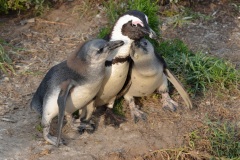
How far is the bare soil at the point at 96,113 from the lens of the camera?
13.7ft

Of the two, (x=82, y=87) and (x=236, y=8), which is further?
(x=236, y=8)

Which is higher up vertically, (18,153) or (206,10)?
(18,153)

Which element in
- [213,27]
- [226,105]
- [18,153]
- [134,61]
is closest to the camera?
[18,153]

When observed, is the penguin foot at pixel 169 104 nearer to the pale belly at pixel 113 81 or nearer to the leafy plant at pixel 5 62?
the pale belly at pixel 113 81

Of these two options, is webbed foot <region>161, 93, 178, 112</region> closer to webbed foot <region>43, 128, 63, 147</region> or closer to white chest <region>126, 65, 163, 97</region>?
white chest <region>126, 65, 163, 97</region>

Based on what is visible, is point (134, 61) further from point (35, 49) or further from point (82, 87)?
point (35, 49)

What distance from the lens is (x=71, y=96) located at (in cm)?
412

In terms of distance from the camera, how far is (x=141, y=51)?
168 inches

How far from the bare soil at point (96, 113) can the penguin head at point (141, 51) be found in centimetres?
55

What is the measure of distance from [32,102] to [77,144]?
0.51 metres

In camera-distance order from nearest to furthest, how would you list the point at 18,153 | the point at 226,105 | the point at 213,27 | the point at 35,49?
1. the point at 18,153
2. the point at 226,105
3. the point at 35,49
4. the point at 213,27

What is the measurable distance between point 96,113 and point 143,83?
1.59 ft

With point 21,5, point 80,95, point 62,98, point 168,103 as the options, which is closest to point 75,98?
point 80,95

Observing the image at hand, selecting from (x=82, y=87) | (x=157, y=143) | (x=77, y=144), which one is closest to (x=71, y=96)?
(x=82, y=87)
